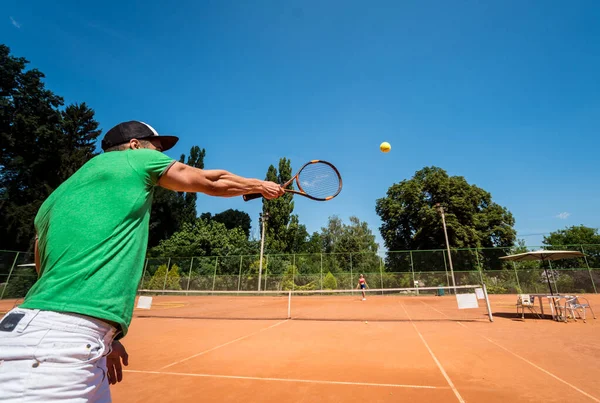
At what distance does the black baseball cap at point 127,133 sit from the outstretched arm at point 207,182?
323 millimetres

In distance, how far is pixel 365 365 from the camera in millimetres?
4414

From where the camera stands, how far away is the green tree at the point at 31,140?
2986 cm

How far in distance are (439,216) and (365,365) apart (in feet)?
102

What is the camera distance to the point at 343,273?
24.8 metres

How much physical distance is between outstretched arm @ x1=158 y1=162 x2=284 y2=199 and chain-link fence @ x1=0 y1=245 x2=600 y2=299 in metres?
23.4

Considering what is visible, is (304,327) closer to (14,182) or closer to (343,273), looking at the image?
(343,273)

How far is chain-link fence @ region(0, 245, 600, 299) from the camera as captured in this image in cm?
2184

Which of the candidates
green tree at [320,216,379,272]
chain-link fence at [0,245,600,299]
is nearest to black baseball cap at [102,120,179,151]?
chain-link fence at [0,245,600,299]

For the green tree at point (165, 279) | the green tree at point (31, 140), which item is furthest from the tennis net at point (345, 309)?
the green tree at point (31, 140)

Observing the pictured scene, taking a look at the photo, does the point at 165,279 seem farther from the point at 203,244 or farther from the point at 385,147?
the point at 385,147

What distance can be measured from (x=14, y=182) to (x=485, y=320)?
41.1 metres

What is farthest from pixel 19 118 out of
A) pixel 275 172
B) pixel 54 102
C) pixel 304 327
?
pixel 304 327

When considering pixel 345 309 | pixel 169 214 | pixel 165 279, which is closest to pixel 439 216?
pixel 345 309

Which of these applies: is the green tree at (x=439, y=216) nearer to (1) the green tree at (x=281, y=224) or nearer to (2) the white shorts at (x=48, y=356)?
(1) the green tree at (x=281, y=224)
